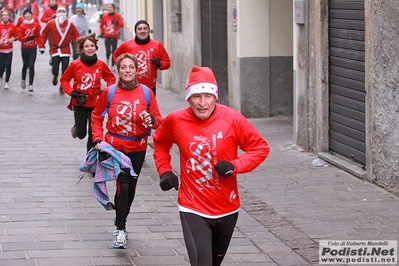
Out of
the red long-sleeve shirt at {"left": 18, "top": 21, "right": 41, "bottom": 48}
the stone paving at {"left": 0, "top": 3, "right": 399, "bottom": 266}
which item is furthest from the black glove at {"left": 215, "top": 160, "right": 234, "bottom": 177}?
the red long-sleeve shirt at {"left": 18, "top": 21, "right": 41, "bottom": 48}

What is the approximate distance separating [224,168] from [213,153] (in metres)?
0.24

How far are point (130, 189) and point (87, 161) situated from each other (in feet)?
1.43

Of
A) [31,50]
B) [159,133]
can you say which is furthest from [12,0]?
[159,133]

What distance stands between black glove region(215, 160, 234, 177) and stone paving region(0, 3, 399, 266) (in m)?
1.73

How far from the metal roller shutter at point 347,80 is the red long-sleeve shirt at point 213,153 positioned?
489cm

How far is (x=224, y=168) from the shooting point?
529 cm

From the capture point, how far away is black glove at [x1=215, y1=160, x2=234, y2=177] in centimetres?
529

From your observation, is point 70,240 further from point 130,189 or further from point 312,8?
point 312,8

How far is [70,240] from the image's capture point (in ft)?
24.5

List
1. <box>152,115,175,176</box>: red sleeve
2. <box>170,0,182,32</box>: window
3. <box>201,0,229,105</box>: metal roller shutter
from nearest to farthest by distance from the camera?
<box>152,115,175,176</box>: red sleeve < <box>201,0,229,105</box>: metal roller shutter < <box>170,0,182,32</box>: window

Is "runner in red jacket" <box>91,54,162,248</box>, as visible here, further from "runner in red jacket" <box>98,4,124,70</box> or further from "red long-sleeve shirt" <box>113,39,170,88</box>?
"runner in red jacket" <box>98,4,124,70</box>

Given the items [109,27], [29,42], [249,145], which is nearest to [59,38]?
[29,42]

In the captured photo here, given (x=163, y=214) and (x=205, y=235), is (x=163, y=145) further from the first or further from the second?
(x=163, y=214)

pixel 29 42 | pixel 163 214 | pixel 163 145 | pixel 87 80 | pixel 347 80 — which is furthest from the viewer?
pixel 29 42
